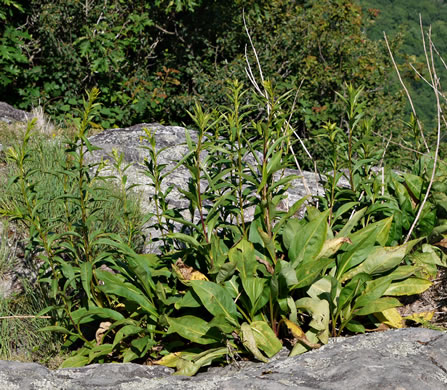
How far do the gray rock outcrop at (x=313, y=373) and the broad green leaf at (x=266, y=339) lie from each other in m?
0.11

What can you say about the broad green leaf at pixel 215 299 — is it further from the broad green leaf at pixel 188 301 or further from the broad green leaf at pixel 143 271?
the broad green leaf at pixel 143 271

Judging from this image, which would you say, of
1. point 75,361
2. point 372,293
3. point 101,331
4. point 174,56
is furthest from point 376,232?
point 174,56

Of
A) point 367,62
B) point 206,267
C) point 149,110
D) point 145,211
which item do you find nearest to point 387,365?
point 206,267

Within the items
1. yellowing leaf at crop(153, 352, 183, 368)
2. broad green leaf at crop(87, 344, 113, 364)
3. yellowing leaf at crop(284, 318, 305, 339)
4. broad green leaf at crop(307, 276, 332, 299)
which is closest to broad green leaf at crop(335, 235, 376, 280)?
broad green leaf at crop(307, 276, 332, 299)

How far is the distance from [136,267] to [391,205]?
171cm

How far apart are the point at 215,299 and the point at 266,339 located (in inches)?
12.2

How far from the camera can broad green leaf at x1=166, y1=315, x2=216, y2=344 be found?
8.23 ft

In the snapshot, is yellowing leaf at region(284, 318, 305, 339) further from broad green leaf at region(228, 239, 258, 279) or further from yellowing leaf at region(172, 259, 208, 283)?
yellowing leaf at region(172, 259, 208, 283)

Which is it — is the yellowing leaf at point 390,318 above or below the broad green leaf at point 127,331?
below

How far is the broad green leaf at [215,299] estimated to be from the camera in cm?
251

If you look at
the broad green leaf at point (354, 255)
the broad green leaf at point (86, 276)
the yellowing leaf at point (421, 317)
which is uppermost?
the broad green leaf at point (86, 276)

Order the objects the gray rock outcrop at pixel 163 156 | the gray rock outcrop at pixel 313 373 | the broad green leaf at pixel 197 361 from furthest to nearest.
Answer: the gray rock outcrop at pixel 163 156 < the broad green leaf at pixel 197 361 < the gray rock outcrop at pixel 313 373

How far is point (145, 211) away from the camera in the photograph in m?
4.18

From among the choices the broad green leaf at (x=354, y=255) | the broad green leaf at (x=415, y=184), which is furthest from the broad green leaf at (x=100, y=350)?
the broad green leaf at (x=415, y=184)
